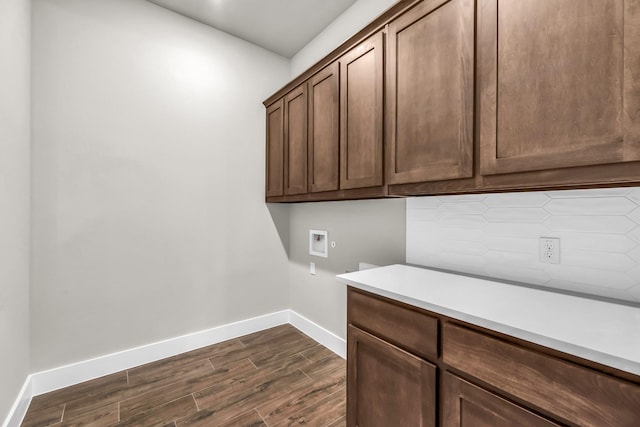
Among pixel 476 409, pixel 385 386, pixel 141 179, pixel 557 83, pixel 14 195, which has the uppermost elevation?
pixel 557 83

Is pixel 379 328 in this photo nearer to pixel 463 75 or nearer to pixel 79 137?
pixel 463 75

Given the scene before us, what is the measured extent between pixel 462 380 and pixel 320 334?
1752 millimetres

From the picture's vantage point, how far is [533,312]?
3.17 feet

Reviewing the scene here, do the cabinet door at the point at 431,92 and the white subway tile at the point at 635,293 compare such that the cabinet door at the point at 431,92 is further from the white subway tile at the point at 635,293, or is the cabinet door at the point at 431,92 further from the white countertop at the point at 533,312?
the white subway tile at the point at 635,293

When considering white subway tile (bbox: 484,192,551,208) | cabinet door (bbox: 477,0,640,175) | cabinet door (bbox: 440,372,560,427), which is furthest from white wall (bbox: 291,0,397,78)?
cabinet door (bbox: 440,372,560,427)

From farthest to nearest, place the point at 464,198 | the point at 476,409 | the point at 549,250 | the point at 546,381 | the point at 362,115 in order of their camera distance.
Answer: the point at 362,115 → the point at 464,198 → the point at 549,250 → the point at 476,409 → the point at 546,381

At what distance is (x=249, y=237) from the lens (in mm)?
2801

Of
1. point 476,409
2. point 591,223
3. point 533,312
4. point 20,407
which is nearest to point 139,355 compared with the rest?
point 20,407

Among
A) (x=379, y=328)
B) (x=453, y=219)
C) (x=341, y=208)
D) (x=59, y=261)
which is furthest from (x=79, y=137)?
(x=453, y=219)

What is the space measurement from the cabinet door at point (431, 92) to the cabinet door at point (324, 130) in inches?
17.7

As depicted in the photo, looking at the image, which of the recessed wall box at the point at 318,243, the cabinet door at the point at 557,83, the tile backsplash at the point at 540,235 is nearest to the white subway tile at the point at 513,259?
the tile backsplash at the point at 540,235

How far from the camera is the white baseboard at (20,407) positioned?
4.94ft

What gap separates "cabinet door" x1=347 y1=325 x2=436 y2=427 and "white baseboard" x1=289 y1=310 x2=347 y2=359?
2.94ft

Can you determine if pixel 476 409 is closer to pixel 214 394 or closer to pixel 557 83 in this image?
pixel 557 83
